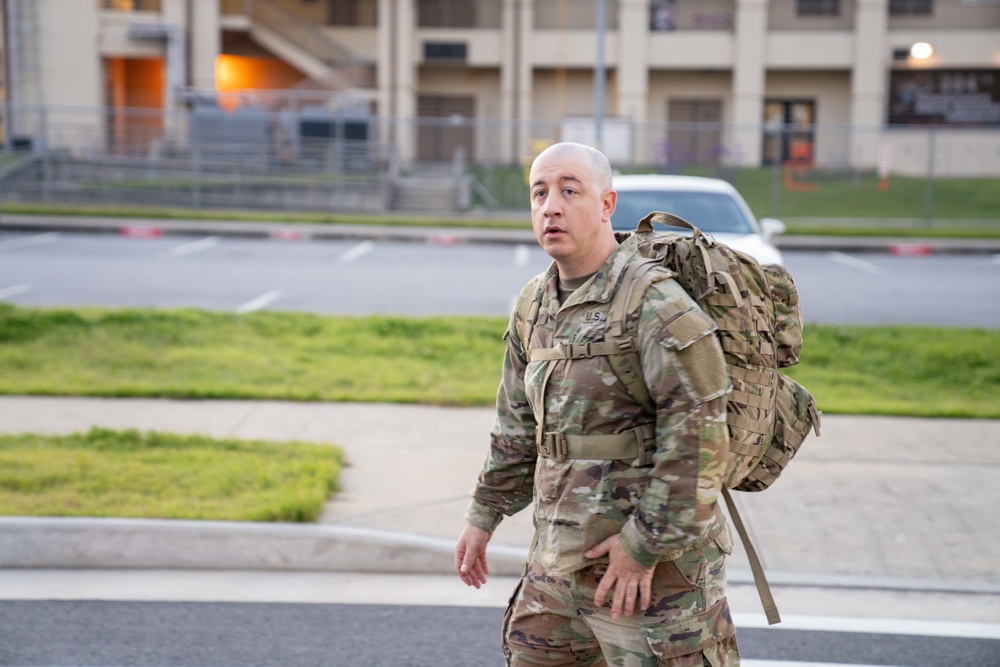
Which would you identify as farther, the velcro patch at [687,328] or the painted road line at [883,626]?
the painted road line at [883,626]

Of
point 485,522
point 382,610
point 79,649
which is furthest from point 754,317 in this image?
point 79,649

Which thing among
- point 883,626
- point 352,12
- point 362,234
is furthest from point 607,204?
point 352,12

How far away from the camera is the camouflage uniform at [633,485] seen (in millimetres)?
2342

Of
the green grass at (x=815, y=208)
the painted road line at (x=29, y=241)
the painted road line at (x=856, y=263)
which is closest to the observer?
the painted road line at (x=856, y=263)

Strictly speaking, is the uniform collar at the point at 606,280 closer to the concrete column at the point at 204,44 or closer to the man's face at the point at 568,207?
the man's face at the point at 568,207

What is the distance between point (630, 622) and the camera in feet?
8.08

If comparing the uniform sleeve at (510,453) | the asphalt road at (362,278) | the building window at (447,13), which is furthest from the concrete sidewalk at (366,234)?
the uniform sleeve at (510,453)

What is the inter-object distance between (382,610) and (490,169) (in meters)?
21.9

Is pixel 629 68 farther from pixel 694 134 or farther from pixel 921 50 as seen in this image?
pixel 921 50

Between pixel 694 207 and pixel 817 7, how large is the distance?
29751 mm

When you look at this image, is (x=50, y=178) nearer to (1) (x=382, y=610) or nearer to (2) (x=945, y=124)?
(1) (x=382, y=610)

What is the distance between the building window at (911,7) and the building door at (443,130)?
14420mm

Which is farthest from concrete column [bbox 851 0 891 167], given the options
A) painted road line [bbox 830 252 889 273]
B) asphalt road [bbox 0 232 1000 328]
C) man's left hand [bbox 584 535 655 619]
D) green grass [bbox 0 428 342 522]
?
man's left hand [bbox 584 535 655 619]

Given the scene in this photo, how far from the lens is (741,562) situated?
5102mm
